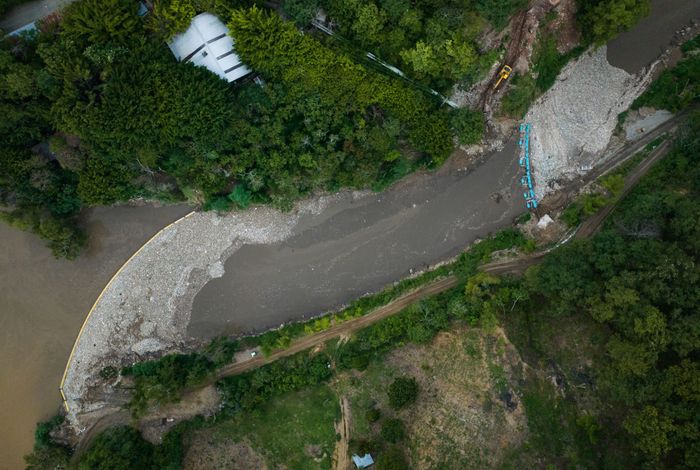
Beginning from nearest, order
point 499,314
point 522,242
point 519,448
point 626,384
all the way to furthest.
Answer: point 626,384, point 519,448, point 499,314, point 522,242

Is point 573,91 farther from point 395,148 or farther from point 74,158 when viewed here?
point 74,158

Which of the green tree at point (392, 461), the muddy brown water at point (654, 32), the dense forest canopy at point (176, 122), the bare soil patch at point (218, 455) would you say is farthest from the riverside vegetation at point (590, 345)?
the dense forest canopy at point (176, 122)

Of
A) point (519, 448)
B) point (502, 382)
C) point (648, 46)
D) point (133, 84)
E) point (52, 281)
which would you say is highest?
point (133, 84)

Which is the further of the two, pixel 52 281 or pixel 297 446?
pixel 52 281

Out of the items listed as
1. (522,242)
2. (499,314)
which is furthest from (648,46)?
(499,314)

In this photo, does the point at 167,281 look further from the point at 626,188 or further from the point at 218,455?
the point at 626,188

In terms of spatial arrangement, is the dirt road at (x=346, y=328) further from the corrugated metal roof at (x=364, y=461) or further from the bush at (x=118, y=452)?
the corrugated metal roof at (x=364, y=461)
